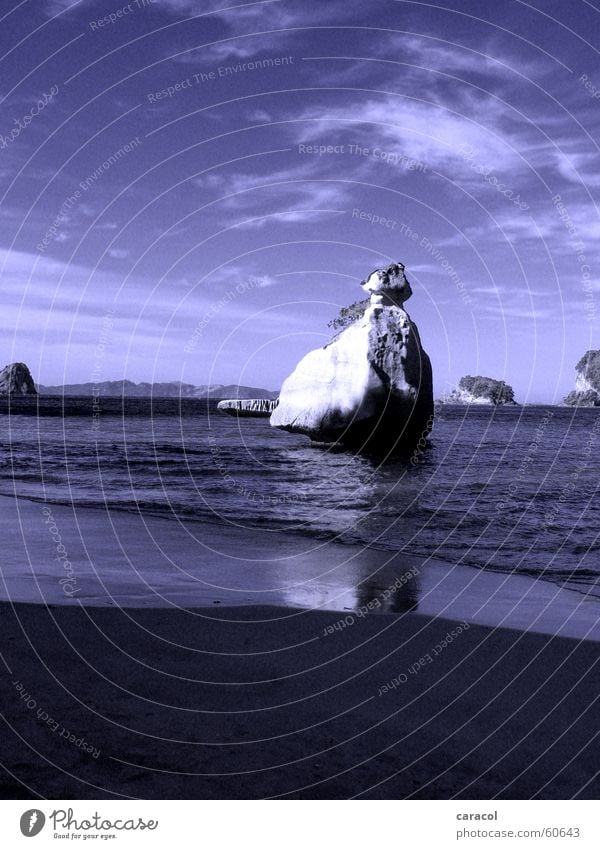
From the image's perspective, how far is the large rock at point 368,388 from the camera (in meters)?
27.8

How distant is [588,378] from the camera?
572 feet

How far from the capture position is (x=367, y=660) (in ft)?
18.0

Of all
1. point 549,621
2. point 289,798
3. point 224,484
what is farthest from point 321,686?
point 224,484

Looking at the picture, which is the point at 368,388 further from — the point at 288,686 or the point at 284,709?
the point at 284,709

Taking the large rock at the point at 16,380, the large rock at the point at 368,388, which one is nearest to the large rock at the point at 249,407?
the large rock at the point at 368,388

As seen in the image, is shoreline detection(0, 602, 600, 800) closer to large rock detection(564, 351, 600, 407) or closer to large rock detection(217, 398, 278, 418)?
large rock detection(217, 398, 278, 418)

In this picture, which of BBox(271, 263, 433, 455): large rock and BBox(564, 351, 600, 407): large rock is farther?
BBox(564, 351, 600, 407): large rock

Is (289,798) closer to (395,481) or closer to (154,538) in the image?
(154,538)

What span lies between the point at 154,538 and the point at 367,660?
5.98 meters

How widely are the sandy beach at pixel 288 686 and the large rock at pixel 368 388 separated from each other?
1923 cm

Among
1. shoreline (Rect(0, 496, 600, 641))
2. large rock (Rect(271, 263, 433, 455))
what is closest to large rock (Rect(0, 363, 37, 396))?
large rock (Rect(271, 263, 433, 455))

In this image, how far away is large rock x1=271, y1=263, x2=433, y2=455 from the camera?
27844 millimetres

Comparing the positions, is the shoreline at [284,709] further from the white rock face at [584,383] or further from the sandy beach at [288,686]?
the white rock face at [584,383]

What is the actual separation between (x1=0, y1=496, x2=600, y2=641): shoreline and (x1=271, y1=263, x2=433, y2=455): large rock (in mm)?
16223
